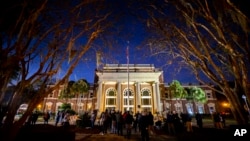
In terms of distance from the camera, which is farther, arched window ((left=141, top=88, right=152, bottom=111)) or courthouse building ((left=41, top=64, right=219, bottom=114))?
arched window ((left=141, top=88, right=152, bottom=111))

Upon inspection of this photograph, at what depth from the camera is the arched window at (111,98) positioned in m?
42.9

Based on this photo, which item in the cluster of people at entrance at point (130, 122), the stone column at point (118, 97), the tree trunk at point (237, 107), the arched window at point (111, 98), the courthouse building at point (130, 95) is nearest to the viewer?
the tree trunk at point (237, 107)

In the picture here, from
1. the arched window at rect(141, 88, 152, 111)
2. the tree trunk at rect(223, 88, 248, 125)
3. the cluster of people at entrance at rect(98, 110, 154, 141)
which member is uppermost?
the arched window at rect(141, 88, 152, 111)

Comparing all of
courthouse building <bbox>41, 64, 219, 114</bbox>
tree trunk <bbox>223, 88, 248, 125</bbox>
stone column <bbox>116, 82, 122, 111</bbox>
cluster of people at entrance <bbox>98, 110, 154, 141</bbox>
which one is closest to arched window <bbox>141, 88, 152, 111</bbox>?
courthouse building <bbox>41, 64, 219, 114</bbox>

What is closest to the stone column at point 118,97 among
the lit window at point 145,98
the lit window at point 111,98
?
the lit window at point 111,98

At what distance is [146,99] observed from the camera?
4369 centimetres

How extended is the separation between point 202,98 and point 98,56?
4440cm

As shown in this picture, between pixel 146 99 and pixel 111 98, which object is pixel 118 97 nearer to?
pixel 111 98

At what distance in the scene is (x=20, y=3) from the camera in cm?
617

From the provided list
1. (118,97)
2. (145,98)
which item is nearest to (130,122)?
(118,97)

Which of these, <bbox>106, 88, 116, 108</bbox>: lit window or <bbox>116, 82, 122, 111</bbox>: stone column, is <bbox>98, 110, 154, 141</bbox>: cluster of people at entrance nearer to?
<bbox>116, 82, 122, 111</bbox>: stone column

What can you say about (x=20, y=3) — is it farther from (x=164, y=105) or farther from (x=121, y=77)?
(x=164, y=105)

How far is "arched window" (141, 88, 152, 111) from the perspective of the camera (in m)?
42.4

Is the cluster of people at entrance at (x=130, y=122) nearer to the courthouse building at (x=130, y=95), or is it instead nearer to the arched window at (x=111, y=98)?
the courthouse building at (x=130, y=95)
